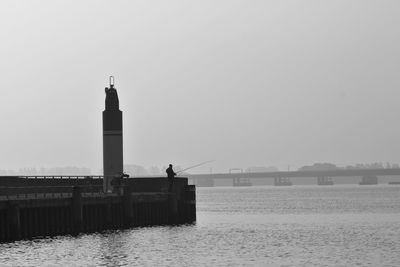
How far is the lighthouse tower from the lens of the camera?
65.9 m

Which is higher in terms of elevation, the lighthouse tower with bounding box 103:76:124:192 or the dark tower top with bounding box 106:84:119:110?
the dark tower top with bounding box 106:84:119:110

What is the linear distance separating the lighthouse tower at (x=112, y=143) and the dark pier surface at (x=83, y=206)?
127cm

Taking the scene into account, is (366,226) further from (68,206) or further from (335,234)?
(68,206)

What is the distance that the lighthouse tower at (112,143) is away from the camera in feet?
216

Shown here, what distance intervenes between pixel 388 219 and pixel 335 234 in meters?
24.4

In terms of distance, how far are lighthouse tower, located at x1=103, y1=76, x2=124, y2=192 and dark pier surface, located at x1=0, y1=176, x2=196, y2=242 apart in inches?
50.0

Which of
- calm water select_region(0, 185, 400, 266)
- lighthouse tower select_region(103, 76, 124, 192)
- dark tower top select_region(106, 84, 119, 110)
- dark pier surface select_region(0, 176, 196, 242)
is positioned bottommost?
calm water select_region(0, 185, 400, 266)

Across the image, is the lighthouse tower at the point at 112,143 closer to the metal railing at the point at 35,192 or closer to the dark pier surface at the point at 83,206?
the dark pier surface at the point at 83,206

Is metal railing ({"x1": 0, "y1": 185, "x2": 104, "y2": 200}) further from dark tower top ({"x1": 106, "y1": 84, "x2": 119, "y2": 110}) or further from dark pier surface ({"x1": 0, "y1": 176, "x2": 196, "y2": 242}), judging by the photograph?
dark tower top ({"x1": 106, "y1": 84, "x2": 119, "y2": 110})

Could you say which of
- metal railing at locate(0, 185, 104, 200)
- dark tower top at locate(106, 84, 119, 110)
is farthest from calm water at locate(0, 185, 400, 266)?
dark tower top at locate(106, 84, 119, 110)

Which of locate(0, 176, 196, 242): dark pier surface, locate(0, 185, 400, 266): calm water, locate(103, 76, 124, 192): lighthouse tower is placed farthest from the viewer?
locate(103, 76, 124, 192): lighthouse tower

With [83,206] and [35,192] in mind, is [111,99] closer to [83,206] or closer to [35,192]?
[83,206]

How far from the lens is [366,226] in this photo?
76.8 metres

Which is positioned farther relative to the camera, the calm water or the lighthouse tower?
the lighthouse tower
